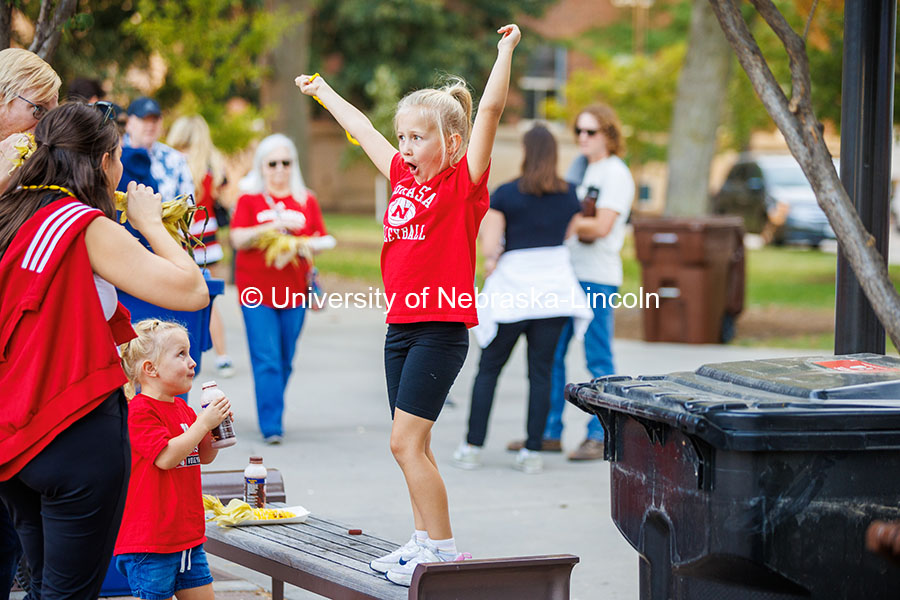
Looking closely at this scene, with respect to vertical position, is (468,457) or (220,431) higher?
(220,431)

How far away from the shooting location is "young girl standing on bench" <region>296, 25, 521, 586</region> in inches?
158

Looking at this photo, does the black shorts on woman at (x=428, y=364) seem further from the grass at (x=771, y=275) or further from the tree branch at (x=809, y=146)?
the grass at (x=771, y=275)

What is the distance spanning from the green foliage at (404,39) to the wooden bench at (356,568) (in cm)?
3227

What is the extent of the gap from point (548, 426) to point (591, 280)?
3.28 feet

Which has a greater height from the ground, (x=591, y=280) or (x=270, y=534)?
(x=591, y=280)

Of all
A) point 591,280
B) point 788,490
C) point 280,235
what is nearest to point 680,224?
point 591,280

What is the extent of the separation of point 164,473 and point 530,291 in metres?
3.55

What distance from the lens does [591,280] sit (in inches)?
294

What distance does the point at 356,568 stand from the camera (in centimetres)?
394

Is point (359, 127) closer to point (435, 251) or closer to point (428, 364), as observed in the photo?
point (435, 251)

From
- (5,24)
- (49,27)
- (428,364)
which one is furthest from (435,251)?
(5,24)

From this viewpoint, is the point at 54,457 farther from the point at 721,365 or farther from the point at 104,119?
the point at 721,365

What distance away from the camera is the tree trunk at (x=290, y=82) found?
2534 centimetres

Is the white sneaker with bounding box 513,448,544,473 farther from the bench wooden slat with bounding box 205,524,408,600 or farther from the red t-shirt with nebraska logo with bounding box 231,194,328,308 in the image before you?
the bench wooden slat with bounding box 205,524,408,600
